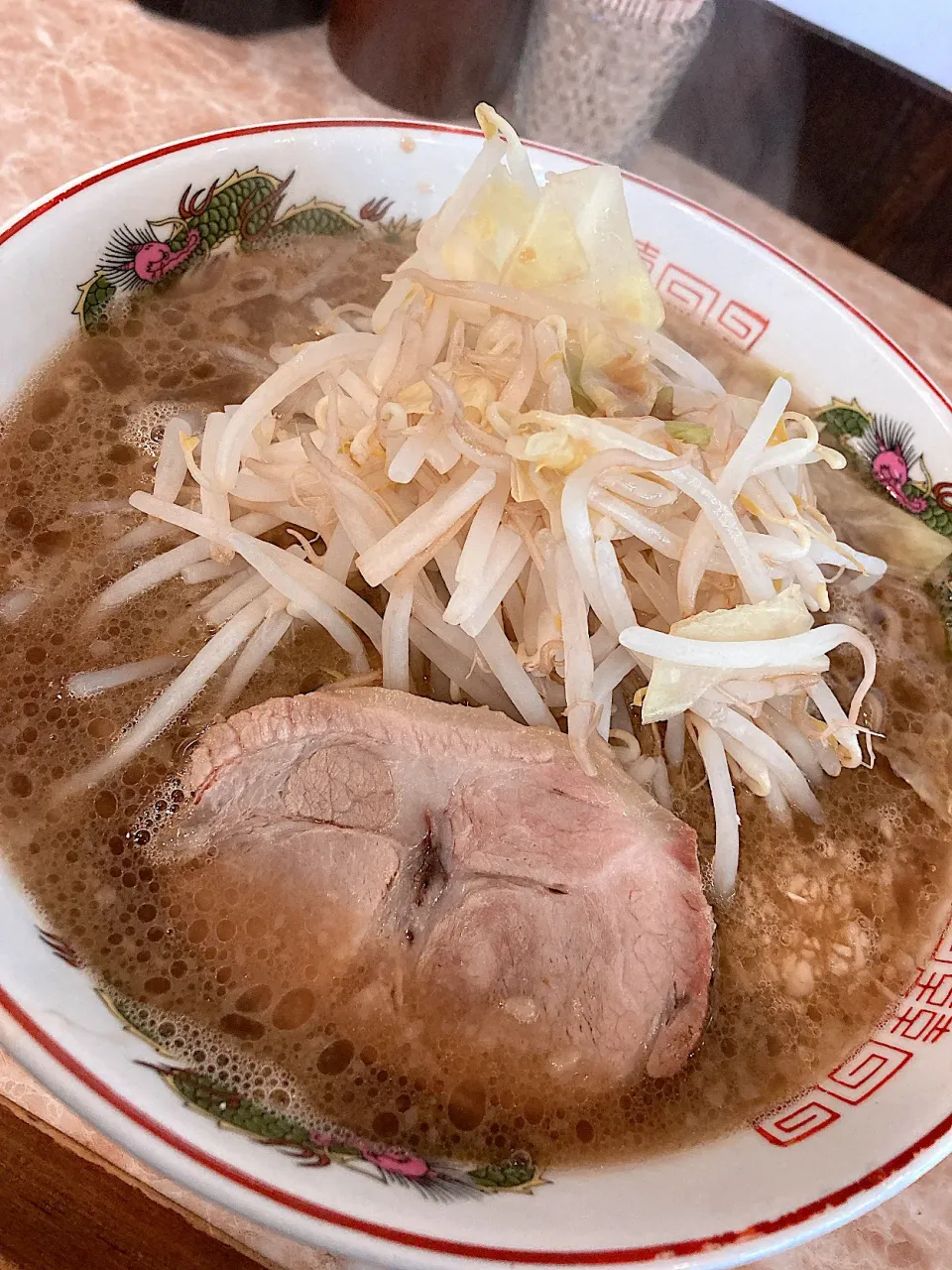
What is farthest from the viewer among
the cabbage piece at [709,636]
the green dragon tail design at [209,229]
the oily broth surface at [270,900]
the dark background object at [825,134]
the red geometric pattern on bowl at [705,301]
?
the dark background object at [825,134]

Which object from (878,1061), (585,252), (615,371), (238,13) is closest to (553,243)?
(585,252)

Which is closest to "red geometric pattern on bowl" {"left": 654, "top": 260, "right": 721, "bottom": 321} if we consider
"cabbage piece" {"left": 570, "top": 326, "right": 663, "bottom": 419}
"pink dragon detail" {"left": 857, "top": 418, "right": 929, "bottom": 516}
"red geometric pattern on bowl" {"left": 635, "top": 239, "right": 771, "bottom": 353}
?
"red geometric pattern on bowl" {"left": 635, "top": 239, "right": 771, "bottom": 353}

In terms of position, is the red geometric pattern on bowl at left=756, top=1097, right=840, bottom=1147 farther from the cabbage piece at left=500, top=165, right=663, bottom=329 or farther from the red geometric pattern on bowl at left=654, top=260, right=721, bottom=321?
the red geometric pattern on bowl at left=654, top=260, right=721, bottom=321

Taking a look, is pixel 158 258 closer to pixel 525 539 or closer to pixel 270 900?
pixel 525 539

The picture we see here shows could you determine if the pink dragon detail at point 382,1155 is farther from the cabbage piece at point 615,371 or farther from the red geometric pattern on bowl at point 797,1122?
the cabbage piece at point 615,371

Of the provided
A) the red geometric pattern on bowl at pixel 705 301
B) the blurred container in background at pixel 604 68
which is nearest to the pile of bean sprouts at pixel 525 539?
the red geometric pattern on bowl at pixel 705 301

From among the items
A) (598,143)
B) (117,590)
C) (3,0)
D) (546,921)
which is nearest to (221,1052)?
(546,921)

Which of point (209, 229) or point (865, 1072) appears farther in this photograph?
point (209, 229)
